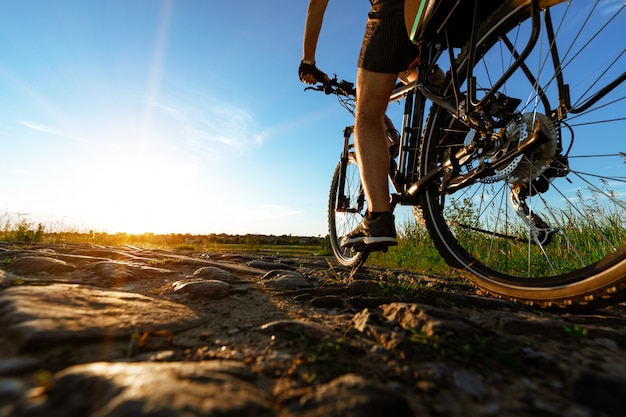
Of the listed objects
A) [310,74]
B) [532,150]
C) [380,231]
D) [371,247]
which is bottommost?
[371,247]

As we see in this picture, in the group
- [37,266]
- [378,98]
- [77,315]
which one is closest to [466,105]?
[378,98]

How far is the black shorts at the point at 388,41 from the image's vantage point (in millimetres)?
2256

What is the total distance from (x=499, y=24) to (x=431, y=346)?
1.94 metres

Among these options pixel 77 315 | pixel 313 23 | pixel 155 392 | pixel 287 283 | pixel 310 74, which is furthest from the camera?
pixel 310 74

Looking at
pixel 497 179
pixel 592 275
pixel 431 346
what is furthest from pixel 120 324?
pixel 497 179

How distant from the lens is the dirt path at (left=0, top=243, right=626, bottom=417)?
71 cm

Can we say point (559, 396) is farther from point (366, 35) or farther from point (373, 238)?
point (366, 35)

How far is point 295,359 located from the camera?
0.98 meters

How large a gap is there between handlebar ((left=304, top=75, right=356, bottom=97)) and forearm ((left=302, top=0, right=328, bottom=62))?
687mm

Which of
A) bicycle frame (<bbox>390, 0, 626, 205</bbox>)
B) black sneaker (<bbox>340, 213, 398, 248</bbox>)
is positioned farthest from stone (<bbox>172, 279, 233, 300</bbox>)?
bicycle frame (<bbox>390, 0, 626, 205</bbox>)

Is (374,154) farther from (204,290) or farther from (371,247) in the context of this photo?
(204,290)

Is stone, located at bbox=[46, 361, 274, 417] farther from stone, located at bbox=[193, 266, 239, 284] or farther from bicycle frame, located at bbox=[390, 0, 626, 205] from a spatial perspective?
bicycle frame, located at bbox=[390, 0, 626, 205]

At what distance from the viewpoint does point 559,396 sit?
80 cm

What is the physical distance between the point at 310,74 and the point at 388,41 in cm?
135
